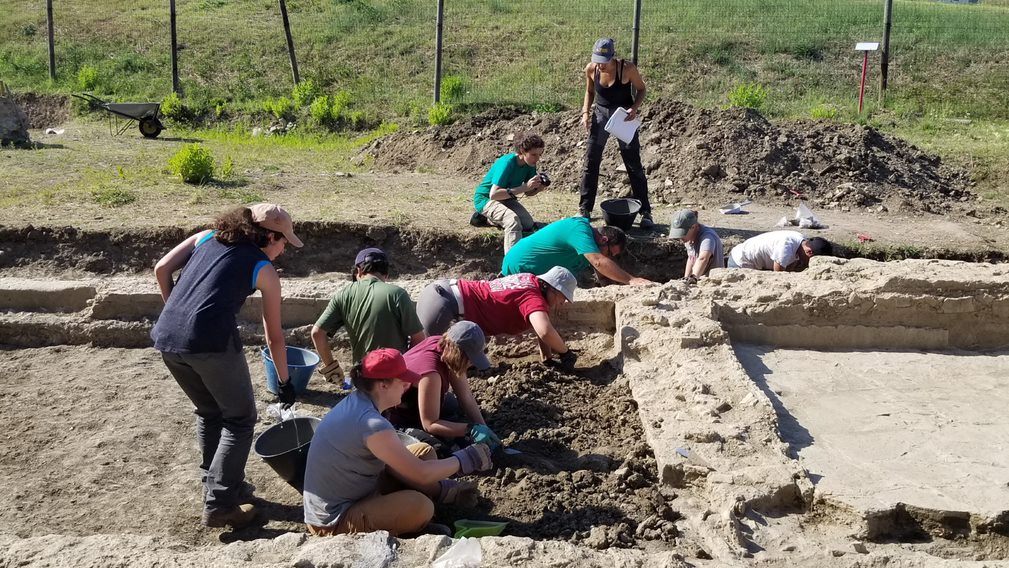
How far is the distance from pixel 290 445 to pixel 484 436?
1125 millimetres

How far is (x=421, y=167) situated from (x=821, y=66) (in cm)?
836

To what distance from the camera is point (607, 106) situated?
377 inches

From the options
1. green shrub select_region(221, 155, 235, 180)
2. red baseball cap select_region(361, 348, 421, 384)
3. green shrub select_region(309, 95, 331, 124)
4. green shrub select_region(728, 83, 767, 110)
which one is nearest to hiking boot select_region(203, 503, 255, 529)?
red baseball cap select_region(361, 348, 421, 384)

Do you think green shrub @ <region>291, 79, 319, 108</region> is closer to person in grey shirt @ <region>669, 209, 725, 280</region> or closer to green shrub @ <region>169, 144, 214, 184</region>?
green shrub @ <region>169, 144, 214, 184</region>

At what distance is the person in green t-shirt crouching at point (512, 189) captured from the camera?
29.7 ft

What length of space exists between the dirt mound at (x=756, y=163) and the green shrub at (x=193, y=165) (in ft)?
10.8

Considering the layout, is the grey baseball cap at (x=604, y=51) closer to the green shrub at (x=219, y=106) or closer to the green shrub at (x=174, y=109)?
the green shrub at (x=219, y=106)

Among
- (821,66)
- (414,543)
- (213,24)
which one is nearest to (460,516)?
(414,543)

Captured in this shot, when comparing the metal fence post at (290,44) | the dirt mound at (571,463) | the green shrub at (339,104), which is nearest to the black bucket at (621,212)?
the dirt mound at (571,463)

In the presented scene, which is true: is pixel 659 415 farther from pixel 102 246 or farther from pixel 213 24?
pixel 213 24

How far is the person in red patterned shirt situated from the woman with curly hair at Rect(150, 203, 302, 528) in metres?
1.59

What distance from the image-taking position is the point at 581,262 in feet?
25.0

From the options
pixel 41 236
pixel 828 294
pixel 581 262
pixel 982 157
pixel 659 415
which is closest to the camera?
pixel 659 415

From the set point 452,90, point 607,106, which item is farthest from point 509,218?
point 452,90
